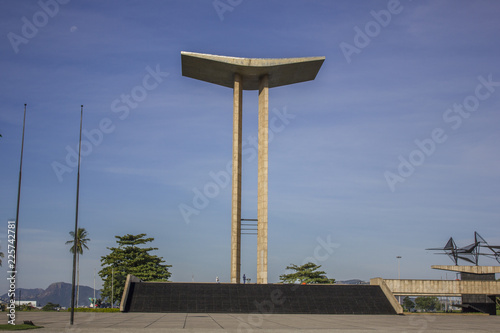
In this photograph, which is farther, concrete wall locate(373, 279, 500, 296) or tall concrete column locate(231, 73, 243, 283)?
tall concrete column locate(231, 73, 243, 283)

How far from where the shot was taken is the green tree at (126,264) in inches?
2872

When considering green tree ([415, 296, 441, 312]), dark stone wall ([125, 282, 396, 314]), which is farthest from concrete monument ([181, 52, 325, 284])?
green tree ([415, 296, 441, 312])

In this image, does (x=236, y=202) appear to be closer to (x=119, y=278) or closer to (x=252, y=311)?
(x=252, y=311)

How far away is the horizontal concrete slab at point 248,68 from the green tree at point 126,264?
3073 cm

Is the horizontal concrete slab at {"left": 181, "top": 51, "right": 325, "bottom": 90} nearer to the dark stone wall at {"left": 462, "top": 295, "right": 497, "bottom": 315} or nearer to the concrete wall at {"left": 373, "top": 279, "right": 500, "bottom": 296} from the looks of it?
the concrete wall at {"left": 373, "top": 279, "right": 500, "bottom": 296}

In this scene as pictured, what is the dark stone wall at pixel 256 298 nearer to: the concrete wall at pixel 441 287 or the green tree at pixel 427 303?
the concrete wall at pixel 441 287

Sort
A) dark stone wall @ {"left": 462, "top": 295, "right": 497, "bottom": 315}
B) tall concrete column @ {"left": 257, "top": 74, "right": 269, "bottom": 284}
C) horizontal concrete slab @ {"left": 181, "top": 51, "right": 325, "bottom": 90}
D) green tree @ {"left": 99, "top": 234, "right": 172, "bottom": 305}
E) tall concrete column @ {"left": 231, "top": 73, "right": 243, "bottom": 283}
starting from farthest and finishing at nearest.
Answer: green tree @ {"left": 99, "top": 234, "right": 172, "bottom": 305}, horizontal concrete slab @ {"left": 181, "top": 51, "right": 325, "bottom": 90}, tall concrete column @ {"left": 231, "top": 73, "right": 243, "bottom": 283}, tall concrete column @ {"left": 257, "top": 74, "right": 269, "bottom": 284}, dark stone wall @ {"left": 462, "top": 295, "right": 497, "bottom": 315}

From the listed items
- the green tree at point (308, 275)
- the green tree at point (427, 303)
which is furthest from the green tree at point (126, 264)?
the green tree at point (427, 303)

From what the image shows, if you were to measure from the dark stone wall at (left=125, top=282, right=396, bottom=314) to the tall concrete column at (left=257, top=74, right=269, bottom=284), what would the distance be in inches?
245

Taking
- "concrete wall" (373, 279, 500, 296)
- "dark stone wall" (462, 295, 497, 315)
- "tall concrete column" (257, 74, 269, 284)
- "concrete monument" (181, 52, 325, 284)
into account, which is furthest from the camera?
"concrete monument" (181, 52, 325, 284)

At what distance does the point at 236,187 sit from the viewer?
167ft

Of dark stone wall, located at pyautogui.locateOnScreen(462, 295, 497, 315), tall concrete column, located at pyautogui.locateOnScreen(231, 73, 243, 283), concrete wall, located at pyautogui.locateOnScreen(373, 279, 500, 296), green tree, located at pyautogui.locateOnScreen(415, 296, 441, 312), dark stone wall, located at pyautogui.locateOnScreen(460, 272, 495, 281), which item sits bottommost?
green tree, located at pyautogui.locateOnScreen(415, 296, 441, 312)

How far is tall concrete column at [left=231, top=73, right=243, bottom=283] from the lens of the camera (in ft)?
163

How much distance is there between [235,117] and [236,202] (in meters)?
8.63
